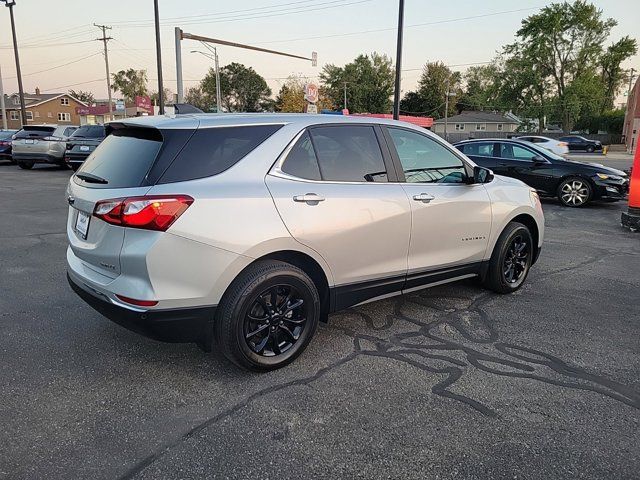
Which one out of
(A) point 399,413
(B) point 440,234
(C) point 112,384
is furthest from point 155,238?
(B) point 440,234

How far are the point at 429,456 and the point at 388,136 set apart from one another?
246cm

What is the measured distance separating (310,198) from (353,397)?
1326 millimetres

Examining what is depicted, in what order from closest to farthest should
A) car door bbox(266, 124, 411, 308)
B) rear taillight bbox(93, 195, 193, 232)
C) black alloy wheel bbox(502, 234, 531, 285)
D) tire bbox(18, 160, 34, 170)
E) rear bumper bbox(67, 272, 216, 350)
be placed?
rear taillight bbox(93, 195, 193, 232) → rear bumper bbox(67, 272, 216, 350) → car door bbox(266, 124, 411, 308) → black alloy wheel bbox(502, 234, 531, 285) → tire bbox(18, 160, 34, 170)

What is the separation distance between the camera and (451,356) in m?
3.64

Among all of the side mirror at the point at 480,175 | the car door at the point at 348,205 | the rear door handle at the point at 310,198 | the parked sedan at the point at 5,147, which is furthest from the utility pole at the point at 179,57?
the rear door handle at the point at 310,198

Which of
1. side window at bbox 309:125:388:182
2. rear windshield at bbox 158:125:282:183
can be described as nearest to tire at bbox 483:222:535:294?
side window at bbox 309:125:388:182

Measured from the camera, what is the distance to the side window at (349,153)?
360 cm

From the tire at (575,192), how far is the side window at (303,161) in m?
9.67

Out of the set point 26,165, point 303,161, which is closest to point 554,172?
point 303,161

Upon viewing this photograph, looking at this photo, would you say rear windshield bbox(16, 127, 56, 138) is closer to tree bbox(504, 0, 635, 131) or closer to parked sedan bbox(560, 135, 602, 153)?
parked sedan bbox(560, 135, 602, 153)

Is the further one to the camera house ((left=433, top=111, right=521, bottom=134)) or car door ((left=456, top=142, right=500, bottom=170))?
house ((left=433, top=111, right=521, bottom=134))

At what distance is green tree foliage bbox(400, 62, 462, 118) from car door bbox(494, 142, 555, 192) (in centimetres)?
8419

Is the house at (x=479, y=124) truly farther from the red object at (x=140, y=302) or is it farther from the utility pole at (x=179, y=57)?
the red object at (x=140, y=302)

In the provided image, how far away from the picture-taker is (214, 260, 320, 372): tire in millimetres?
3117
